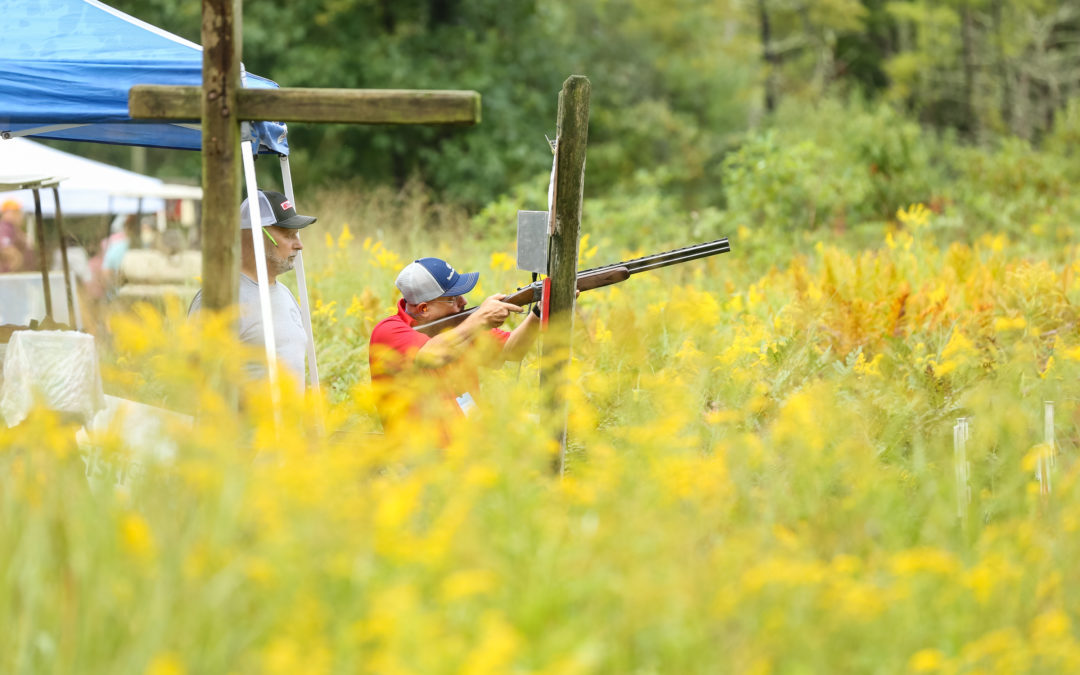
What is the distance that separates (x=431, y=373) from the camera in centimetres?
439

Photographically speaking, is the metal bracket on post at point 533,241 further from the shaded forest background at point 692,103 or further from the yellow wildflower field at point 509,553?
the shaded forest background at point 692,103

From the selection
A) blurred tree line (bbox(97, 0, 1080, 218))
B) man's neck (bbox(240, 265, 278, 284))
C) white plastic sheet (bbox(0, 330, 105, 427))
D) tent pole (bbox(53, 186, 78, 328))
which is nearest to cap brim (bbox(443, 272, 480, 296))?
man's neck (bbox(240, 265, 278, 284))

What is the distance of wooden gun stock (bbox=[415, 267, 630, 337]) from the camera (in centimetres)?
423

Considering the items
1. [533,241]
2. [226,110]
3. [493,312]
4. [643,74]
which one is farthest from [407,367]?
[643,74]

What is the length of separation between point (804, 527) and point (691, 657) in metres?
0.82

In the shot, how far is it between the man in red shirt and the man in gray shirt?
482mm

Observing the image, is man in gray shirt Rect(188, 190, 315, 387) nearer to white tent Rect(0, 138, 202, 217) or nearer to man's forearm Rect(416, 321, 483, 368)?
man's forearm Rect(416, 321, 483, 368)

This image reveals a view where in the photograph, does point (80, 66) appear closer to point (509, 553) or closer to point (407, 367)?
point (407, 367)

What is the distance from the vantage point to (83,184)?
12094 mm

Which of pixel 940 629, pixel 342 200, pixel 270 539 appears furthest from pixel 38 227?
pixel 940 629

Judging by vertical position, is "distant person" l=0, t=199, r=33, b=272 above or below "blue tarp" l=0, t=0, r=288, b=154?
below

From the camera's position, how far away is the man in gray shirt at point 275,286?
471 cm

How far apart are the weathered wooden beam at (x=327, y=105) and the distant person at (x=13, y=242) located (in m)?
7.91

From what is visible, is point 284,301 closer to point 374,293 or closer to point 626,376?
point 626,376
